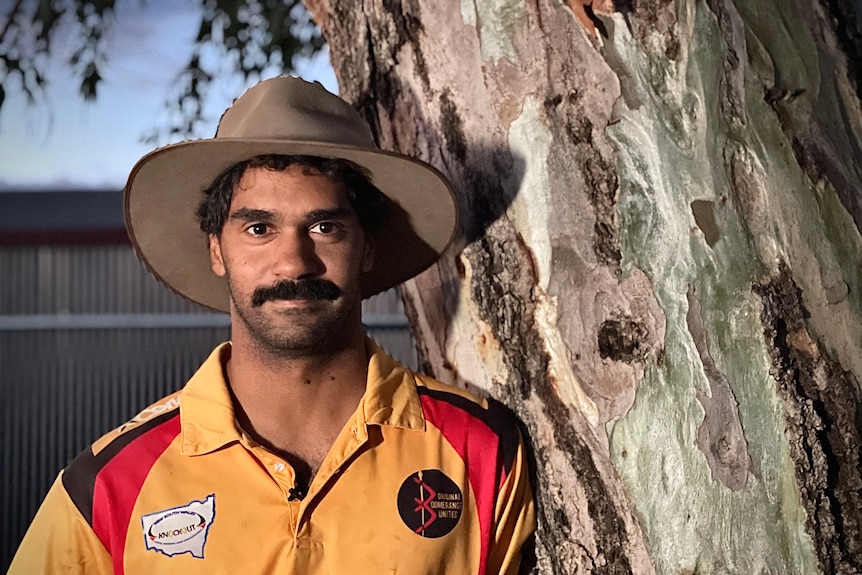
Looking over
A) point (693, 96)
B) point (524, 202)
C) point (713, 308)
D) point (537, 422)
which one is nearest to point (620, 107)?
point (693, 96)

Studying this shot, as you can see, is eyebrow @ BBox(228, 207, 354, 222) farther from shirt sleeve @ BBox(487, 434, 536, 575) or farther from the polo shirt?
shirt sleeve @ BBox(487, 434, 536, 575)

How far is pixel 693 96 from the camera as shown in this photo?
6.00 ft

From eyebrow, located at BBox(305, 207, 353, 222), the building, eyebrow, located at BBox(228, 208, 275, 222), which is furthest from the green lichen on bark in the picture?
the building

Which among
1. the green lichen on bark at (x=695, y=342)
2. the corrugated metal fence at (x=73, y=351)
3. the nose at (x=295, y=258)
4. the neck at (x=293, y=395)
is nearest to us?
the green lichen on bark at (x=695, y=342)

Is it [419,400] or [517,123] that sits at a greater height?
[517,123]

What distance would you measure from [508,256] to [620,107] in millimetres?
367

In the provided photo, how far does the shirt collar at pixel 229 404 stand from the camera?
1903 millimetres

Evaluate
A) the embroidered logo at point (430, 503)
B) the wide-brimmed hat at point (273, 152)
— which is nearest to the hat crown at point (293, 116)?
the wide-brimmed hat at point (273, 152)

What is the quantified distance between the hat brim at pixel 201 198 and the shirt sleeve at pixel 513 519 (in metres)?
0.51

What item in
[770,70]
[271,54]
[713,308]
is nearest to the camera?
[713,308]

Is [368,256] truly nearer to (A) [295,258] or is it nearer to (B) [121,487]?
(A) [295,258]

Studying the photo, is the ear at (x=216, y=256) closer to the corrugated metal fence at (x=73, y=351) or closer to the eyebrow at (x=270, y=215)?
the eyebrow at (x=270, y=215)

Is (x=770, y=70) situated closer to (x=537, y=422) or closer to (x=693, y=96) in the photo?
(x=693, y=96)

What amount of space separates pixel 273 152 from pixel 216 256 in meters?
0.30
